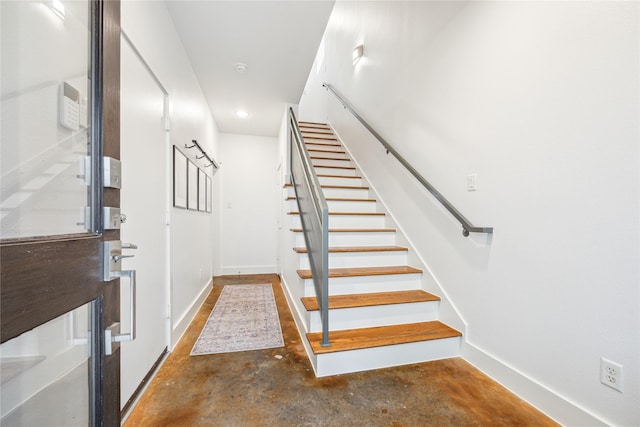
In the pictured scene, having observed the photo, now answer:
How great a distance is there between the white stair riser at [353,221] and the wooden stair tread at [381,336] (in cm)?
114

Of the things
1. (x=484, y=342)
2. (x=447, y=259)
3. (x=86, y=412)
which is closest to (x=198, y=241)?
(x=86, y=412)

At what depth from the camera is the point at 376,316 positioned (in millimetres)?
1946

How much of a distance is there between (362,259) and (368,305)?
53 centimetres

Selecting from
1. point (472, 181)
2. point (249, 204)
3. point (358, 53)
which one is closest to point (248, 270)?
point (249, 204)

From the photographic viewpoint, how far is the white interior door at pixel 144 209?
1358mm

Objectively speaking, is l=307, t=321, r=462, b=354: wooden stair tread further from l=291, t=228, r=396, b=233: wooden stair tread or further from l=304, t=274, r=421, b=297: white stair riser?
l=291, t=228, r=396, b=233: wooden stair tread

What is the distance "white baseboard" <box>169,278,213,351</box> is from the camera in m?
2.07

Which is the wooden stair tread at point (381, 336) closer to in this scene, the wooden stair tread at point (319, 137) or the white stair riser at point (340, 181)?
the white stair riser at point (340, 181)

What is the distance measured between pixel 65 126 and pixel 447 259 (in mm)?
2173

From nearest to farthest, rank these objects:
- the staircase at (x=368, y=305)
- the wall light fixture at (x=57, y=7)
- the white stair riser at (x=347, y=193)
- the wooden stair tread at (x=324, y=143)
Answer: the wall light fixture at (x=57, y=7)
the staircase at (x=368, y=305)
the white stair riser at (x=347, y=193)
the wooden stair tread at (x=324, y=143)

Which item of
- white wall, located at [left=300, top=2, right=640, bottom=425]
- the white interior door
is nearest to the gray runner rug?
the white interior door

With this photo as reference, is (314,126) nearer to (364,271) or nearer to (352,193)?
(352,193)

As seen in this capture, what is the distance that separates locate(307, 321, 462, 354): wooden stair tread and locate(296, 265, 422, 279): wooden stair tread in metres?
0.40

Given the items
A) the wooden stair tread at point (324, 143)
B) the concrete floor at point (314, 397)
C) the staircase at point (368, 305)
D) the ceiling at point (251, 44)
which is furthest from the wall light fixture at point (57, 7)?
the wooden stair tread at point (324, 143)
